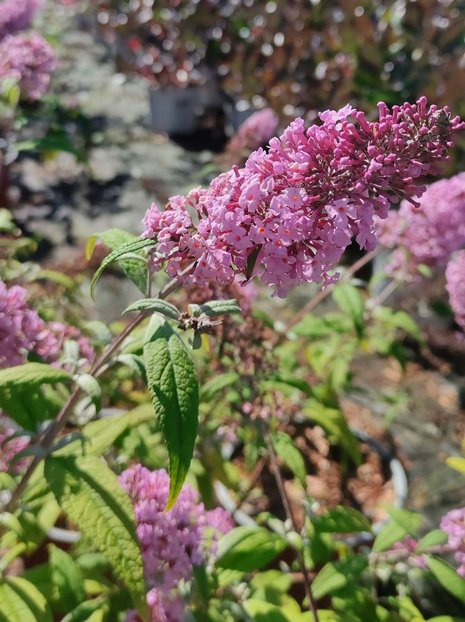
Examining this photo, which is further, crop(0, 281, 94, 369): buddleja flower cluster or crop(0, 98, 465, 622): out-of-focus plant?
crop(0, 281, 94, 369): buddleja flower cluster

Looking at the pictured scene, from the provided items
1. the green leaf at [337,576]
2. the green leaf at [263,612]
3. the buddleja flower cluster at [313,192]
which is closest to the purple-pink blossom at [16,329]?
the buddleja flower cluster at [313,192]

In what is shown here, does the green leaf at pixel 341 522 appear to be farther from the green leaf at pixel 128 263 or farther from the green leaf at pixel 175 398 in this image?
the green leaf at pixel 128 263

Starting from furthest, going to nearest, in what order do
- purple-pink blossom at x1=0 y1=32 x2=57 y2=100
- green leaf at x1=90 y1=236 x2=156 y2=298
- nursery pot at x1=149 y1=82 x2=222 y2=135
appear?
1. nursery pot at x1=149 y1=82 x2=222 y2=135
2. purple-pink blossom at x1=0 y1=32 x2=57 y2=100
3. green leaf at x1=90 y1=236 x2=156 y2=298

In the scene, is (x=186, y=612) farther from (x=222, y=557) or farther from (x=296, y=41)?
(x=296, y=41)

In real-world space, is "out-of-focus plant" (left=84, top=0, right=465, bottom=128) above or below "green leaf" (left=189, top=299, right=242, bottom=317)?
Answer: below

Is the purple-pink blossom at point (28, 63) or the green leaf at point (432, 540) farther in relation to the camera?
the purple-pink blossom at point (28, 63)

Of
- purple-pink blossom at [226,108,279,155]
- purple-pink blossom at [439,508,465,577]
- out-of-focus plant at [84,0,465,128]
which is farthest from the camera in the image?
out-of-focus plant at [84,0,465,128]

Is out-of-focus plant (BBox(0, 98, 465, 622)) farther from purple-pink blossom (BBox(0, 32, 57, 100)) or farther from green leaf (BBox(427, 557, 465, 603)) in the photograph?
purple-pink blossom (BBox(0, 32, 57, 100))

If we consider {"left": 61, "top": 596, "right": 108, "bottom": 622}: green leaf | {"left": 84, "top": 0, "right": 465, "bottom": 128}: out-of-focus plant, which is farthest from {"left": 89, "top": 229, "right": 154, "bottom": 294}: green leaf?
{"left": 84, "top": 0, "right": 465, "bottom": 128}: out-of-focus plant
